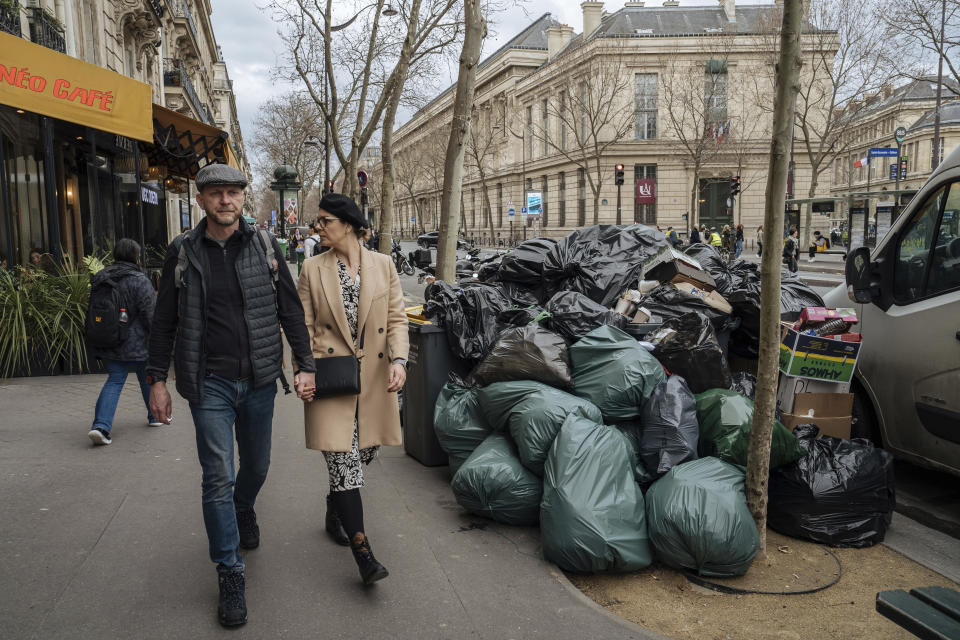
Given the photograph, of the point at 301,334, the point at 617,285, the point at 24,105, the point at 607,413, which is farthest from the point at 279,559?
the point at 24,105

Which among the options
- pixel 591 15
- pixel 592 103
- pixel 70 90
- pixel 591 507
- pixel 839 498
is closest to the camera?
pixel 591 507

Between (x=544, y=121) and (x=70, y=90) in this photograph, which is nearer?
(x=70, y=90)

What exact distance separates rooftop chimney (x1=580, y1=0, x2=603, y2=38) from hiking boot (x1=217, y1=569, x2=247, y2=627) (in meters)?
54.9

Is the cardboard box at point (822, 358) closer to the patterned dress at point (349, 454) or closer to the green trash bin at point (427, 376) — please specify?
the green trash bin at point (427, 376)

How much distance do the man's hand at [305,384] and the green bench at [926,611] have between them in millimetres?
2242

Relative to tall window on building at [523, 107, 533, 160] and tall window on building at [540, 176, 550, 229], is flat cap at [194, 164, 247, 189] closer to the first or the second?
tall window on building at [540, 176, 550, 229]

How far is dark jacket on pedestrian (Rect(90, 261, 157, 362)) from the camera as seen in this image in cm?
579

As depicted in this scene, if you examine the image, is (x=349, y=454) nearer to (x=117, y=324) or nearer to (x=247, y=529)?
(x=247, y=529)

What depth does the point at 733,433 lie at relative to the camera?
3.95 meters

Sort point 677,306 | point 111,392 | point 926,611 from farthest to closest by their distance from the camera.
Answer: point 111,392 < point 677,306 < point 926,611

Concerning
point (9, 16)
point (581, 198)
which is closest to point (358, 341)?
point (9, 16)

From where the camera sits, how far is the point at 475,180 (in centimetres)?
7156

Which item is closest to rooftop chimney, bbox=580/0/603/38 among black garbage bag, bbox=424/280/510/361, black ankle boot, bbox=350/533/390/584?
black garbage bag, bbox=424/280/510/361

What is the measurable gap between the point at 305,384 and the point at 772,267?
2.23 m
